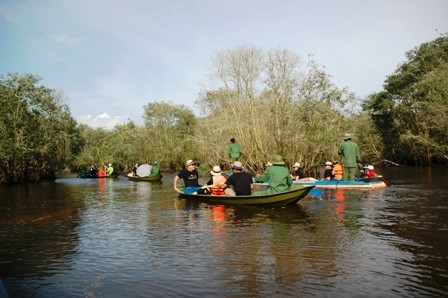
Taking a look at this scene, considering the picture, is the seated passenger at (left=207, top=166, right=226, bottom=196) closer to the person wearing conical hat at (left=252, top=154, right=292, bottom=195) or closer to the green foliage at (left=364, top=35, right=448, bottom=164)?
the person wearing conical hat at (left=252, top=154, right=292, bottom=195)

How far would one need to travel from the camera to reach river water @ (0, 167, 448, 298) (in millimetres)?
5441

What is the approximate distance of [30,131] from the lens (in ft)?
109

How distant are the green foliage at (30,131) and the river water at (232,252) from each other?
66.2 feet

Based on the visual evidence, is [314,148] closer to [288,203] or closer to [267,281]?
[288,203]

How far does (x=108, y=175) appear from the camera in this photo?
A: 40.2 meters

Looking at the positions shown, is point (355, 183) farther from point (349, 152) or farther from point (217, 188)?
point (217, 188)

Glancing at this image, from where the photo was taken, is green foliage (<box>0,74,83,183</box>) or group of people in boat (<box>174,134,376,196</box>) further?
green foliage (<box>0,74,83,183</box>)

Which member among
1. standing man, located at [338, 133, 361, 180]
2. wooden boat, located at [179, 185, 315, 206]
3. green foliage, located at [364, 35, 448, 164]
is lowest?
wooden boat, located at [179, 185, 315, 206]

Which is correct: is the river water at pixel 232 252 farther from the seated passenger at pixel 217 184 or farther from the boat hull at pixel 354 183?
the boat hull at pixel 354 183

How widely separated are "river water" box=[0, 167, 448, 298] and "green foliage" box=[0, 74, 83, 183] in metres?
20.2

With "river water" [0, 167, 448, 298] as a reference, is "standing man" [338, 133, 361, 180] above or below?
above

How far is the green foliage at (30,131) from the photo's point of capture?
101ft

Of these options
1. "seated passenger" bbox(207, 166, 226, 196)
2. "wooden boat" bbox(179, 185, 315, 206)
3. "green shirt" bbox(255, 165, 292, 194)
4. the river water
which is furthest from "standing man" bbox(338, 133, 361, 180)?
"green shirt" bbox(255, 165, 292, 194)

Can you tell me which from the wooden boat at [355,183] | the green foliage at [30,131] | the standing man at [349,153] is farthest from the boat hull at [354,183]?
the green foliage at [30,131]
